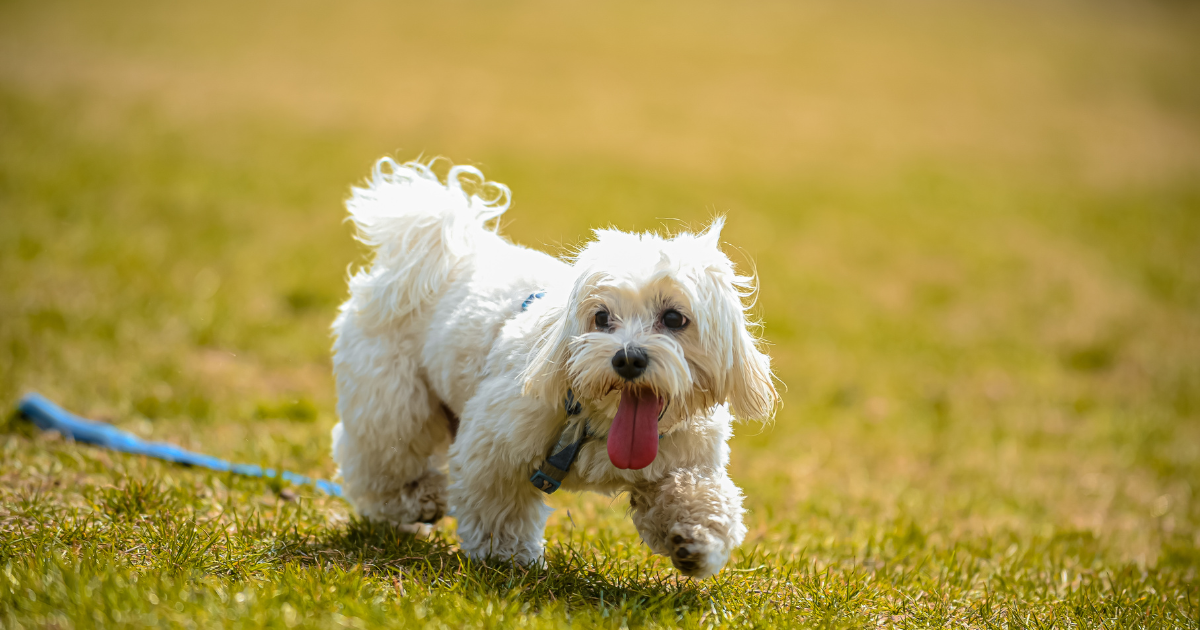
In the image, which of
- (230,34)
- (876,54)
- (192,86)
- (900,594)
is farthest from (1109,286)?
(230,34)

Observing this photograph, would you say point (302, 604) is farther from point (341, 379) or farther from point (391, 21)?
point (391, 21)

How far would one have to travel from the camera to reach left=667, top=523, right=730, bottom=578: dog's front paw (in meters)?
3.41

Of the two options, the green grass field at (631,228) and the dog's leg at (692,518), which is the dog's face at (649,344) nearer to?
the dog's leg at (692,518)

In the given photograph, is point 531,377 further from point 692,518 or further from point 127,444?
point 127,444

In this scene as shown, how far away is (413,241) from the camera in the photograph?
14.6ft

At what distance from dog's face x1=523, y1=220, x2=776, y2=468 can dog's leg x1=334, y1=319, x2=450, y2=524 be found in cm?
98

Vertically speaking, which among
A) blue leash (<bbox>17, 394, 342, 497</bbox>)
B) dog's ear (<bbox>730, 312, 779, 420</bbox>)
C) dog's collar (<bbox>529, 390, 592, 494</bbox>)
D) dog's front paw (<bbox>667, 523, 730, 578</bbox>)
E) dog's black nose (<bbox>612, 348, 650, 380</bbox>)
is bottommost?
blue leash (<bbox>17, 394, 342, 497</bbox>)

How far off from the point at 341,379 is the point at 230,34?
2226cm

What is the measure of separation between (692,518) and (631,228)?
4.42 ft

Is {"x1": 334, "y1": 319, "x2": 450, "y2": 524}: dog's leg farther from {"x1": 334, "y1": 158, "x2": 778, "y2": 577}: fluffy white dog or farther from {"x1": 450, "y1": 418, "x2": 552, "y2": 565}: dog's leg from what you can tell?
{"x1": 450, "y1": 418, "x2": 552, "y2": 565}: dog's leg

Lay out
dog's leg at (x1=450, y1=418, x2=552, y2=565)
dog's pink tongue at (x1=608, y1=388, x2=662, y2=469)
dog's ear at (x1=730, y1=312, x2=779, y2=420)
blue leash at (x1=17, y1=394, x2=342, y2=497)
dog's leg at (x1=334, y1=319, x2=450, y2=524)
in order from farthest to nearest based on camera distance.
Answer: blue leash at (x1=17, y1=394, x2=342, y2=497) < dog's leg at (x1=334, y1=319, x2=450, y2=524) < dog's leg at (x1=450, y1=418, x2=552, y2=565) < dog's ear at (x1=730, y1=312, x2=779, y2=420) < dog's pink tongue at (x1=608, y1=388, x2=662, y2=469)

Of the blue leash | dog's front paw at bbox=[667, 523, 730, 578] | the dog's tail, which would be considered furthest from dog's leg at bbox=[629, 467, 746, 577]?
the blue leash

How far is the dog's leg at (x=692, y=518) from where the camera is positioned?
11.2 feet

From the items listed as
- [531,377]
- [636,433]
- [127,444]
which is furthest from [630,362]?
[127,444]
